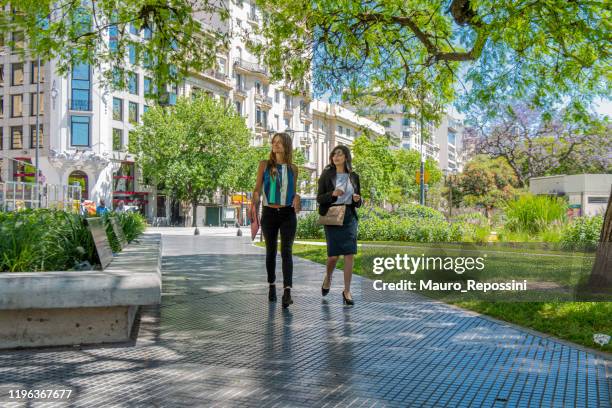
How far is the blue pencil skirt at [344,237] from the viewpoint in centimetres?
683

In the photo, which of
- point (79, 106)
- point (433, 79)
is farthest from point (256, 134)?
point (433, 79)

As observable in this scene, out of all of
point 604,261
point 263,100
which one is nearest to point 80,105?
point 263,100

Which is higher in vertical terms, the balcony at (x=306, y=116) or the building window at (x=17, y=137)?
the balcony at (x=306, y=116)

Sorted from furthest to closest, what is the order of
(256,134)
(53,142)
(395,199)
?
(395,199) → (256,134) → (53,142)

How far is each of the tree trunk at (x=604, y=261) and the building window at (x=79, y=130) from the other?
41990 millimetres

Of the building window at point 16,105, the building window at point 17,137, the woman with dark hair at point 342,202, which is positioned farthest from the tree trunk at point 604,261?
the building window at point 16,105

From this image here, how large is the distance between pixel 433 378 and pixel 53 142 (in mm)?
43826

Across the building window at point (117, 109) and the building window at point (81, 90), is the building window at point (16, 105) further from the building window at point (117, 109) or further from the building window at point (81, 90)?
the building window at point (117, 109)

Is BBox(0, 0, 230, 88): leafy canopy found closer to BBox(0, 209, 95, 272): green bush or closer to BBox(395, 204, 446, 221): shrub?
BBox(0, 209, 95, 272): green bush

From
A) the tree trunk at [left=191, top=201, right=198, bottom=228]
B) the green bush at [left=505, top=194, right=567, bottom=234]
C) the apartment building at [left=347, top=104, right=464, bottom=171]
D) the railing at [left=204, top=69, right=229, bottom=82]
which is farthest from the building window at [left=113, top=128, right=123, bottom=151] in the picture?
the green bush at [left=505, top=194, right=567, bottom=234]

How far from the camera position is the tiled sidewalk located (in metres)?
3.47

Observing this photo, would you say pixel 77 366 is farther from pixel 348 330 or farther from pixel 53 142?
pixel 53 142

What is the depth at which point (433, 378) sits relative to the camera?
12.7 ft

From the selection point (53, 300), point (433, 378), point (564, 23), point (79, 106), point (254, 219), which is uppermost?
point (79, 106)
